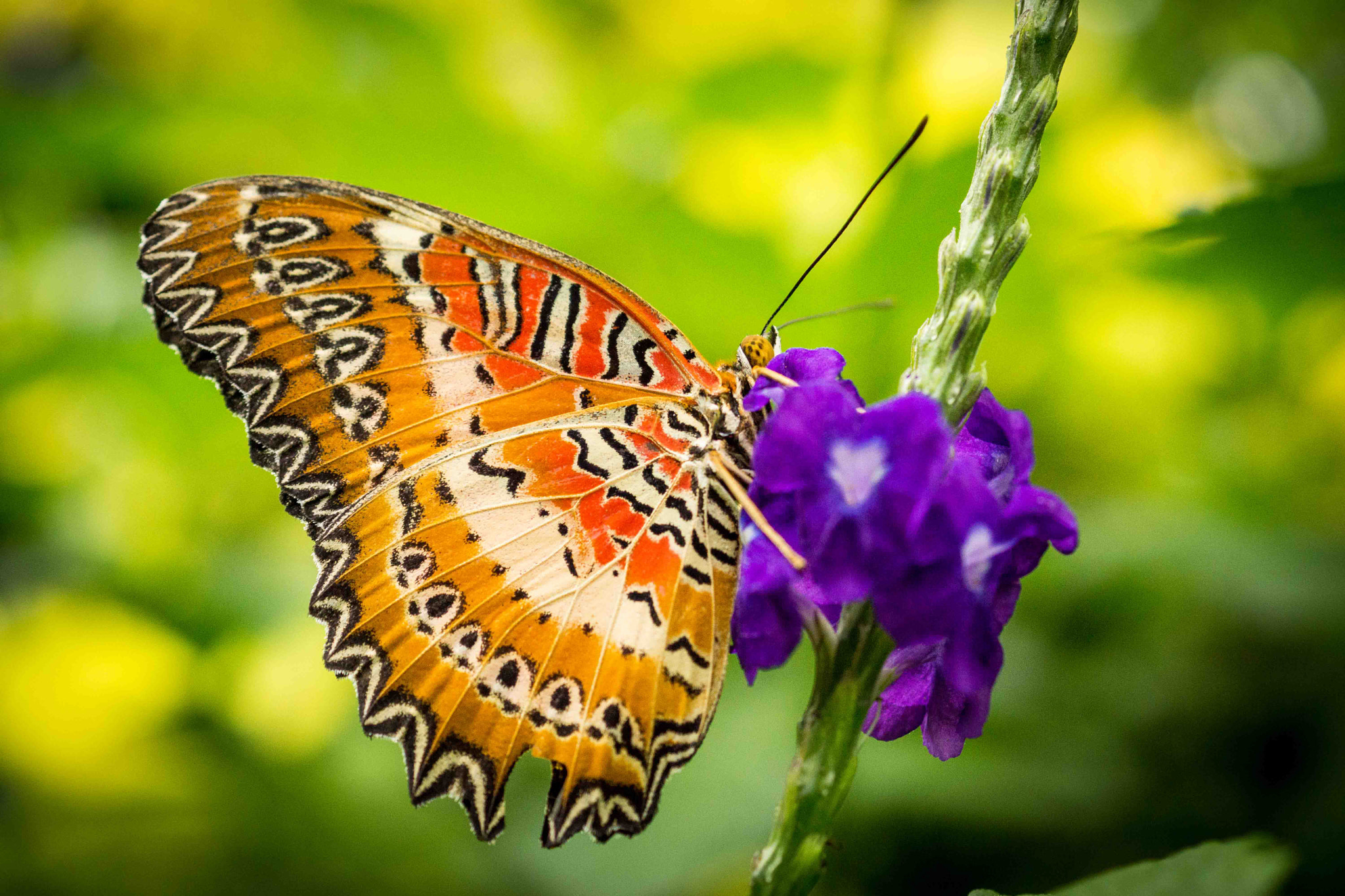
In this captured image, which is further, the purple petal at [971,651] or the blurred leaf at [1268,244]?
the blurred leaf at [1268,244]

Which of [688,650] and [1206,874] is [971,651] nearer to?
[1206,874]

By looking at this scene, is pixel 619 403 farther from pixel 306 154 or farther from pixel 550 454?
pixel 306 154

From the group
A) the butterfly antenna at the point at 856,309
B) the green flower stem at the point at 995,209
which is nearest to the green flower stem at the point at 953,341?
the green flower stem at the point at 995,209

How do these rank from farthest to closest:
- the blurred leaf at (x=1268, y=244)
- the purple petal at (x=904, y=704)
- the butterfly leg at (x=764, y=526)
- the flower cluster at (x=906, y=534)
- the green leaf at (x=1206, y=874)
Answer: the blurred leaf at (x=1268, y=244) < the purple petal at (x=904, y=704) < the butterfly leg at (x=764, y=526) < the flower cluster at (x=906, y=534) < the green leaf at (x=1206, y=874)

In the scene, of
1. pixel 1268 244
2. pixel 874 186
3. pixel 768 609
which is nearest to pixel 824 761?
pixel 768 609

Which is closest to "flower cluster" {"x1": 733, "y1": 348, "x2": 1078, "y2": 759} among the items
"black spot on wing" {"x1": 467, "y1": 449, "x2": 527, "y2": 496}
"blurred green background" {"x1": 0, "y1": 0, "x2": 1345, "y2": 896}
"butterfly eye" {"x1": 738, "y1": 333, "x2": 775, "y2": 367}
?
"butterfly eye" {"x1": 738, "y1": 333, "x2": 775, "y2": 367}

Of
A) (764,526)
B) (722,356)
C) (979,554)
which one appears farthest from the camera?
(722,356)

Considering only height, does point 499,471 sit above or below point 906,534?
above

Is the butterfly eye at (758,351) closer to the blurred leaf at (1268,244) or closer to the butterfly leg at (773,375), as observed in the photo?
the butterfly leg at (773,375)
